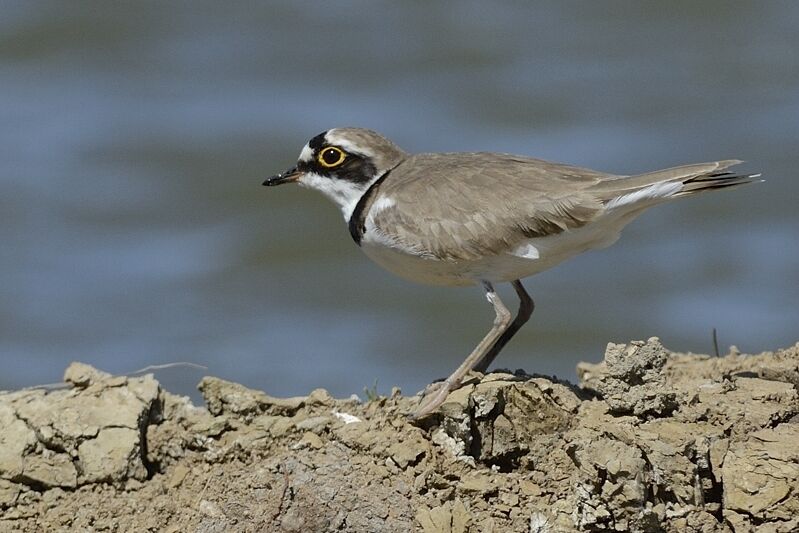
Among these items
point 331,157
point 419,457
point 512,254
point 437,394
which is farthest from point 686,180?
point 331,157

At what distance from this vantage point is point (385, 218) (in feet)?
20.6

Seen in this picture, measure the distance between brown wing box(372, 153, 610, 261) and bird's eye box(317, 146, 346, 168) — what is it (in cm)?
57

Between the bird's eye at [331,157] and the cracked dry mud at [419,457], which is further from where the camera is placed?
the bird's eye at [331,157]

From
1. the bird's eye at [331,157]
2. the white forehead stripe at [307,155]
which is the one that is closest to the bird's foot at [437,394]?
the bird's eye at [331,157]

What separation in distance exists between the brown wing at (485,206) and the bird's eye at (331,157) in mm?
574

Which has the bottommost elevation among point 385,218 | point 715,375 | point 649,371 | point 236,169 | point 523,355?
point 649,371

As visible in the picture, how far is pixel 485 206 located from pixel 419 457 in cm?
147

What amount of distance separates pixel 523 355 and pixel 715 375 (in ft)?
21.4

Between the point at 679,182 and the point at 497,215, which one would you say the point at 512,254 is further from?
the point at 679,182

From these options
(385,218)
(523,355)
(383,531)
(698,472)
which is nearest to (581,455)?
(698,472)

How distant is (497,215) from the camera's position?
6.02 metres

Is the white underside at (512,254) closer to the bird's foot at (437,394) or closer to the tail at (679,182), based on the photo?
the tail at (679,182)

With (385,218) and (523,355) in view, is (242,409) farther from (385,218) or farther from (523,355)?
(523,355)

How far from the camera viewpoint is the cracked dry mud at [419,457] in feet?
15.3
